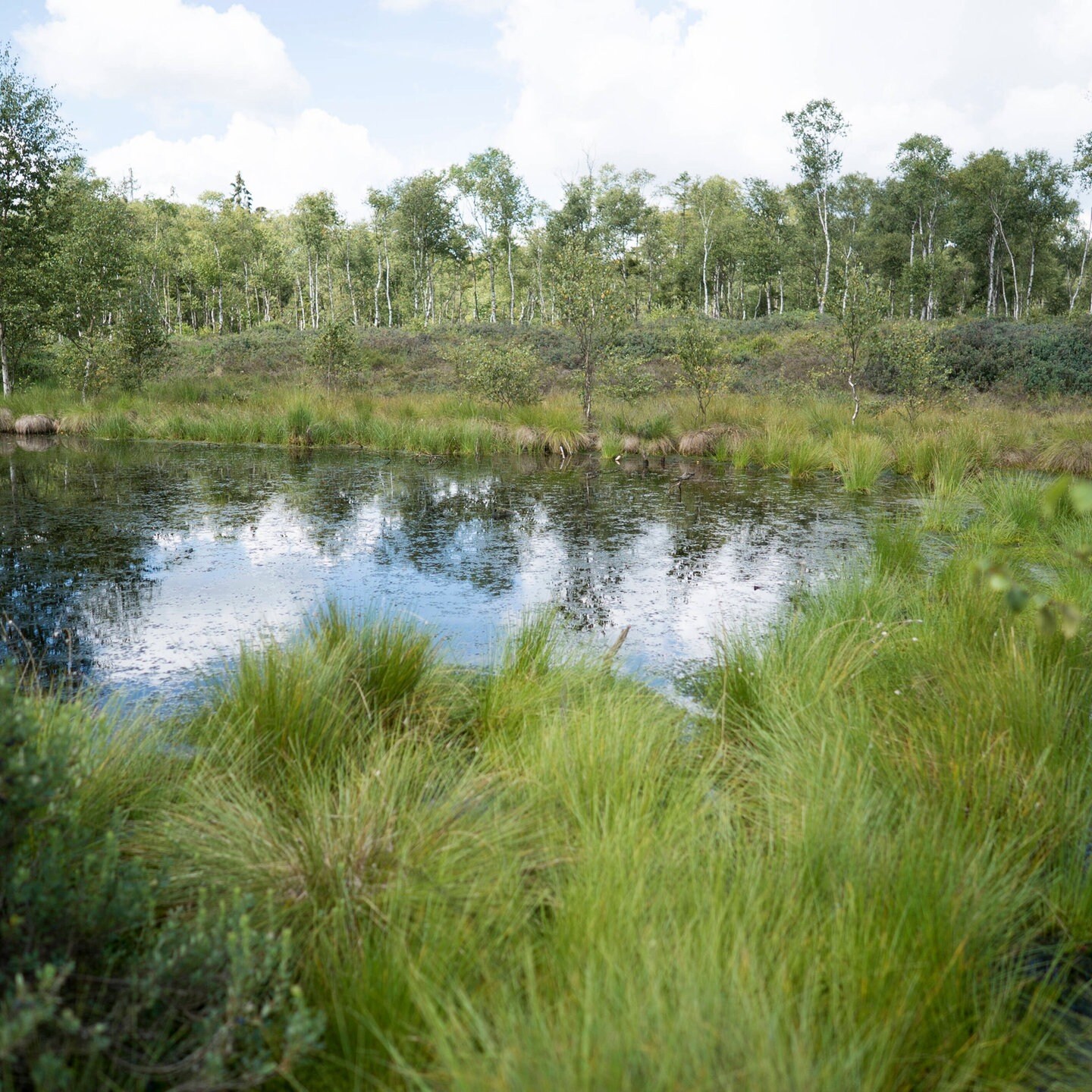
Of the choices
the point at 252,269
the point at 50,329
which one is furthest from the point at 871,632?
the point at 252,269

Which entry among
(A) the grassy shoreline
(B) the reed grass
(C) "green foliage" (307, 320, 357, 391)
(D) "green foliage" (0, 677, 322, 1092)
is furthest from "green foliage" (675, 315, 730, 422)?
(D) "green foliage" (0, 677, 322, 1092)

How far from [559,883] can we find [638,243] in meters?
46.8

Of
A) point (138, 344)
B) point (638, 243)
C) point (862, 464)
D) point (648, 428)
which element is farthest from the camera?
point (638, 243)

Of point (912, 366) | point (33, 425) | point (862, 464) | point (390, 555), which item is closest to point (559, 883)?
point (390, 555)

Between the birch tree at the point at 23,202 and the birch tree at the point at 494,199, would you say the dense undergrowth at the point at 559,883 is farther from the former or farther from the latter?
the birch tree at the point at 494,199

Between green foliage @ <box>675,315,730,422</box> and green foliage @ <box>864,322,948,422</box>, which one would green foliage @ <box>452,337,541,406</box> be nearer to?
green foliage @ <box>675,315,730,422</box>

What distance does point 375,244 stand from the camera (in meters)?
45.6

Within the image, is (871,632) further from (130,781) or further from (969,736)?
(130,781)

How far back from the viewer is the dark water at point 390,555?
4098 mm

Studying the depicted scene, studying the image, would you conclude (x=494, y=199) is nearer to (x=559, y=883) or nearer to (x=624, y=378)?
A: (x=624, y=378)

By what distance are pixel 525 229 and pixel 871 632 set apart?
140ft

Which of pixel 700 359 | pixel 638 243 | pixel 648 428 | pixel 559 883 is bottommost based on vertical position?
pixel 559 883

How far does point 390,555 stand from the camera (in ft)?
19.4

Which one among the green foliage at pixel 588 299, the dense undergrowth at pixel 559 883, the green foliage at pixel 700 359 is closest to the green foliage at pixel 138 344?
the green foliage at pixel 588 299
